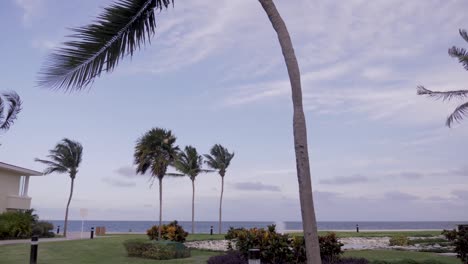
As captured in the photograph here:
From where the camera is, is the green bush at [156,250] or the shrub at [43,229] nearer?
the green bush at [156,250]

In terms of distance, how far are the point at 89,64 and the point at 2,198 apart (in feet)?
110

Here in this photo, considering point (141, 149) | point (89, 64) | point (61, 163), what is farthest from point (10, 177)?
point (89, 64)

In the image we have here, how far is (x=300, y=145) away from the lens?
511cm

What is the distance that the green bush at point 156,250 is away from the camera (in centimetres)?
1753

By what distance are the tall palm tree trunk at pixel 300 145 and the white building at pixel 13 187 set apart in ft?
109

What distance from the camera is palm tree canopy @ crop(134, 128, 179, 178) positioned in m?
26.4

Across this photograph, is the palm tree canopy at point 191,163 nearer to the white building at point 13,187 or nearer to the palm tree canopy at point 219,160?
the palm tree canopy at point 219,160

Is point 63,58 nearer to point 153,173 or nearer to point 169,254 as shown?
point 169,254

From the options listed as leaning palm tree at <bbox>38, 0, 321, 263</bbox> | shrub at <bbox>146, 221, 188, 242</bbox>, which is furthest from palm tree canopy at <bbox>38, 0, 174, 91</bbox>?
shrub at <bbox>146, 221, 188, 242</bbox>

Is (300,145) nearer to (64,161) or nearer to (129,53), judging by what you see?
(129,53)

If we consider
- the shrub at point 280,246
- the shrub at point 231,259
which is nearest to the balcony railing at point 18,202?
the shrub at point 231,259

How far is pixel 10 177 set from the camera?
1438 inches

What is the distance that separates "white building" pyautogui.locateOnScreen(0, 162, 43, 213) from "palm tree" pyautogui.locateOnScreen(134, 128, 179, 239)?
13527mm

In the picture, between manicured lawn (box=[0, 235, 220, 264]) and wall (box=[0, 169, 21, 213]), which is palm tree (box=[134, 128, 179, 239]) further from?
wall (box=[0, 169, 21, 213])
